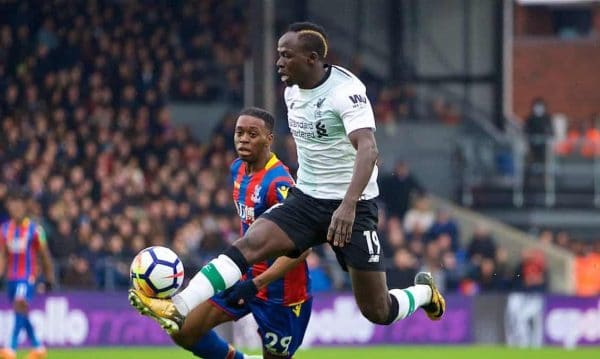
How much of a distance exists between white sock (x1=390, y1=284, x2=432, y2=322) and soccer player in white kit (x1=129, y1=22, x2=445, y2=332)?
23 centimetres

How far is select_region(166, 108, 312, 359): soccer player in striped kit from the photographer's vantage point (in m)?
9.54

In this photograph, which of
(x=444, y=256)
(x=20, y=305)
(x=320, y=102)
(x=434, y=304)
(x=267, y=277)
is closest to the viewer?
(x=320, y=102)

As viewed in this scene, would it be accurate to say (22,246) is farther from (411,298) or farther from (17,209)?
(411,298)

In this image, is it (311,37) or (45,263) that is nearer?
(311,37)

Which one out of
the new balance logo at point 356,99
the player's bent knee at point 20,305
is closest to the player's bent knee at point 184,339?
the new balance logo at point 356,99

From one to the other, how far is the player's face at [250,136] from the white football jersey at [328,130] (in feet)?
1.42

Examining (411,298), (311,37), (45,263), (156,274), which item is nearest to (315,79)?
(311,37)

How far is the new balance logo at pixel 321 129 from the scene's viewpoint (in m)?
8.94

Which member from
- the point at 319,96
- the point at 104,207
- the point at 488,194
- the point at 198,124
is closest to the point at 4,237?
the point at 104,207

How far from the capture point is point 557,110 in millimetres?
32531

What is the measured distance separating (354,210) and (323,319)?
10.0 meters

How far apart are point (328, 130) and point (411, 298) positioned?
138 centimetres

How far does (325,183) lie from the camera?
904 cm

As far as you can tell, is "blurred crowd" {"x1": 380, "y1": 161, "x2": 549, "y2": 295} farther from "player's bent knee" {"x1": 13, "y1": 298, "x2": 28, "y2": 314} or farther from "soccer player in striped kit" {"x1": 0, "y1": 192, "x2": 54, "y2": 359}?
"player's bent knee" {"x1": 13, "y1": 298, "x2": 28, "y2": 314}
